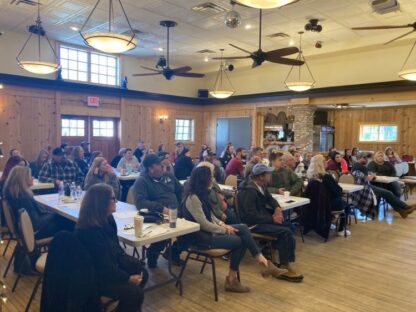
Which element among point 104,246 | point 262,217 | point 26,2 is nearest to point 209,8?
point 26,2

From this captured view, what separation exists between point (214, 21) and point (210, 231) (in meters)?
5.76

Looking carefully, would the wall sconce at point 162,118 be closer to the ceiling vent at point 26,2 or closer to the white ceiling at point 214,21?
the white ceiling at point 214,21

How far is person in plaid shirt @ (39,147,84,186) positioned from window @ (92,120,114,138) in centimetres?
514

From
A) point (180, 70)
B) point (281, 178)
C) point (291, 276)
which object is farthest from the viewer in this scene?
point (180, 70)

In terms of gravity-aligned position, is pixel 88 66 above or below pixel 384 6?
below

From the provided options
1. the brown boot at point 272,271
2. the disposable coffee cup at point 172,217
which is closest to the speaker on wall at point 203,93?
the brown boot at point 272,271

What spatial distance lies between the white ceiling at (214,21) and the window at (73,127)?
2.30m

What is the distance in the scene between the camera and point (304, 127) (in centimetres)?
1057

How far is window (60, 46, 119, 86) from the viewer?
9.78 m

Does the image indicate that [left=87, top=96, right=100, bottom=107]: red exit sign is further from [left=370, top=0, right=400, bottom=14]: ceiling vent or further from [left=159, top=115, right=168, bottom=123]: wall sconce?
[left=370, top=0, right=400, bottom=14]: ceiling vent

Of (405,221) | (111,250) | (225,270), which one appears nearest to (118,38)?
(111,250)

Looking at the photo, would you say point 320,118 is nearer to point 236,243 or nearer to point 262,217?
point 262,217

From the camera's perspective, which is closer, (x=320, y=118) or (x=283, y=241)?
(x=283, y=241)

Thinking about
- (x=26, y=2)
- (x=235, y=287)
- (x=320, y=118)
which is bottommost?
(x=235, y=287)
